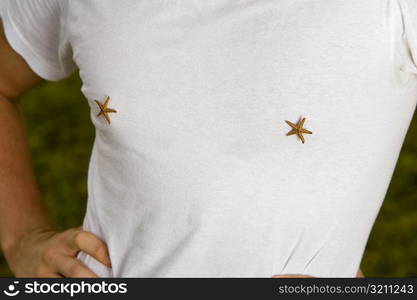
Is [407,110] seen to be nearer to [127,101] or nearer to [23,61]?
[127,101]

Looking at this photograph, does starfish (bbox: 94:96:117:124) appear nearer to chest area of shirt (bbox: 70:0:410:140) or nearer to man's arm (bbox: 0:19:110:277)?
chest area of shirt (bbox: 70:0:410:140)

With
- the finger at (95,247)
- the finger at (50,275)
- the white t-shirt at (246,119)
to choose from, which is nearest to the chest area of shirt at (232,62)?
the white t-shirt at (246,119)

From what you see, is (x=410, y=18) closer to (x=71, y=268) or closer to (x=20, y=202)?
(x=71, y=268)

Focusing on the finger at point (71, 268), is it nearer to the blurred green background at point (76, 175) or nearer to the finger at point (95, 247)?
the finger at point (95, 247)

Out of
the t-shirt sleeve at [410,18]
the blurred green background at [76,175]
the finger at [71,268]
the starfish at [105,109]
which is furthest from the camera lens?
the blurred green background at [76,175]

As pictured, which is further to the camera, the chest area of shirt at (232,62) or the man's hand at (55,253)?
the man's hand at (55,253)

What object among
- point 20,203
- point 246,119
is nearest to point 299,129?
point 246,119

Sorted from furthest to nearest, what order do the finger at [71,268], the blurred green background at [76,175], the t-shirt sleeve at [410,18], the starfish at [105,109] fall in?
the blurred green background at [76,175] < the finger at [71,268] < the starfish at [105,109] < the t-shirt sleeve at [410,18]
